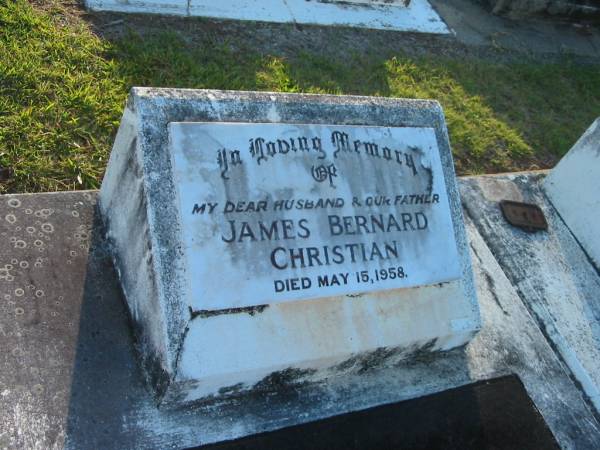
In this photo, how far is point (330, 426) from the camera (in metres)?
2.11

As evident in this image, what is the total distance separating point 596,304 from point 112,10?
3.44 metres

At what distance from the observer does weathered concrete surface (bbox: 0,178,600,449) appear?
1.87 m

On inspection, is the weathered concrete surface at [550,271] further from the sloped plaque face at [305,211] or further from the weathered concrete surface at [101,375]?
the sloped plaque face at [305,211]

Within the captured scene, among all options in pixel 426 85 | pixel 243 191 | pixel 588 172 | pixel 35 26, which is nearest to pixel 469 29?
pixel 426 85

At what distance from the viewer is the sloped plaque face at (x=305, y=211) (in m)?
1.94

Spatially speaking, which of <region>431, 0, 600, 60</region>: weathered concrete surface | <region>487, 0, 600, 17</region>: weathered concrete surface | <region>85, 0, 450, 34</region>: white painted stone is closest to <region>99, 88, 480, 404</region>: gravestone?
<region>85, 0, 450, 34</region>: white painted stone

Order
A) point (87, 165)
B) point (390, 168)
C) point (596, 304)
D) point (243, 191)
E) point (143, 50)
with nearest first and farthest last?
point (243, 191), point (390, 168), point (87, 165), point (596, 304), point (143, 50)

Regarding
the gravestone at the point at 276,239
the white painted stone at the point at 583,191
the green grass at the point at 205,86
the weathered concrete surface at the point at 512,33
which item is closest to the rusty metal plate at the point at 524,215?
the white painted stone at the point at 583,191

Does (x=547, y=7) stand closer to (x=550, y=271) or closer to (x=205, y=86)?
(x=550, y=271)

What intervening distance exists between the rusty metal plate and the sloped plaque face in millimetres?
A: 1070

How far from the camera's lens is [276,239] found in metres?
2.02

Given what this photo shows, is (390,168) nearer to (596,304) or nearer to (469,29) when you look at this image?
(596,304)

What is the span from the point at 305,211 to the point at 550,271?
1.70m

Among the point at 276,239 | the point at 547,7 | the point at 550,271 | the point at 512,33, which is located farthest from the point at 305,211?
the point at 547,7
